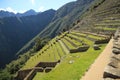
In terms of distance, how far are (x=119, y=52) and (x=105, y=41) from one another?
69.0 feet

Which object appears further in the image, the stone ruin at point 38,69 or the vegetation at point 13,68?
the vegetation at point 13,68

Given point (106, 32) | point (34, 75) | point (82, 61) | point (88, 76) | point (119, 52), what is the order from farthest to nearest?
point (106, 32), point (34, 75), point (82, 61), point (88, 76), point (119, 52)

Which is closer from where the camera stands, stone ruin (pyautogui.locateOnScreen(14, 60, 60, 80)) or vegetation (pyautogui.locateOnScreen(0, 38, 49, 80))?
stone ruin (pyautogui.locateOnScreen(14, 60, 60, 80))

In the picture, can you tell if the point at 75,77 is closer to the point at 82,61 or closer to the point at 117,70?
the point at 82,61

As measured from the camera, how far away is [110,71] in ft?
20.8

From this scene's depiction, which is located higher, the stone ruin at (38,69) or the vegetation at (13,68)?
the stone ruin at (38,69)

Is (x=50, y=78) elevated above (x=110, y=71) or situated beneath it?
situated beneath

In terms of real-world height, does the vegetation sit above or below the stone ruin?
below

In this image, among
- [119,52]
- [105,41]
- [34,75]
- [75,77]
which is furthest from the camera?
[34,75]

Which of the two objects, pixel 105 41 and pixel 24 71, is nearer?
pixel 105 41

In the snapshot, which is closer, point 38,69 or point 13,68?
point 38,69

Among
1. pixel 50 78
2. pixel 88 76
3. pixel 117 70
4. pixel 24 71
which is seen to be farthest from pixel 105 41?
pixel 117 70

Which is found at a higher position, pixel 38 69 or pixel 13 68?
pixel 38 69

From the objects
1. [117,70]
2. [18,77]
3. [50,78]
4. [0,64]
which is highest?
[117,70]
